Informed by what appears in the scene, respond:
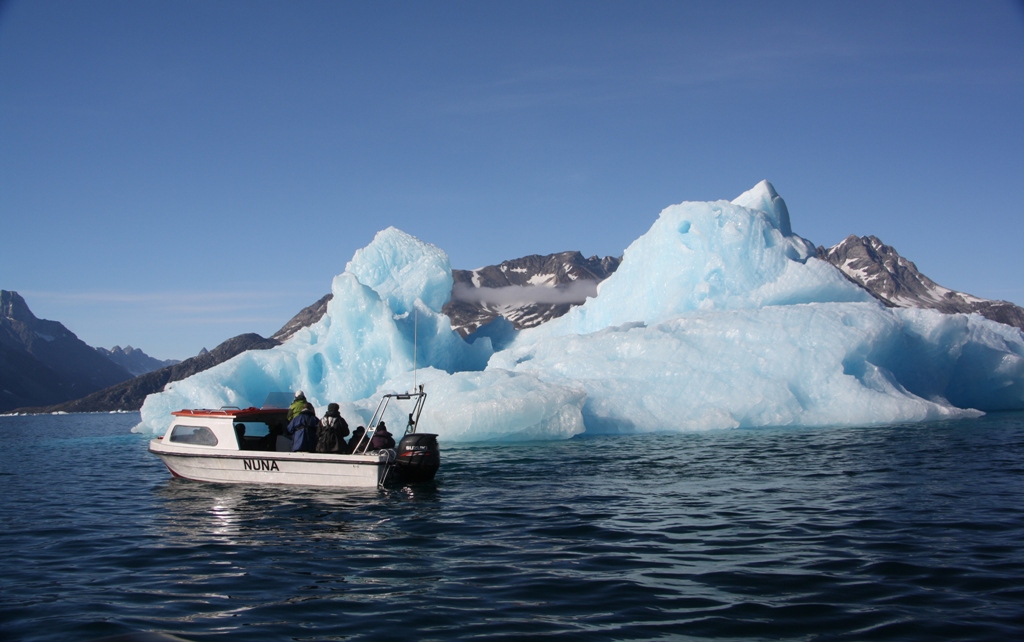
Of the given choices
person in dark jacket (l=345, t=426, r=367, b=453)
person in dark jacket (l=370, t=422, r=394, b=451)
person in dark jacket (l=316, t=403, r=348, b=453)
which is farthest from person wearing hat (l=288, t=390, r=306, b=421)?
person in dark jacket (l=370, t=422, r=394, b=451)

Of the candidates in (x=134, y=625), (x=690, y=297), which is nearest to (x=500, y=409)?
(x=690, y=297)

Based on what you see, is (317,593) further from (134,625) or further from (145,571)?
(145,571)

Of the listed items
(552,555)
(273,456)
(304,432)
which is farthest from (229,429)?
(552,555)

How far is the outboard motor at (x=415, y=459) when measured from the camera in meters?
18.0

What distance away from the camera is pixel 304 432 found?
18.7m

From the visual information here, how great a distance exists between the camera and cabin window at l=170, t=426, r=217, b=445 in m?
20.1

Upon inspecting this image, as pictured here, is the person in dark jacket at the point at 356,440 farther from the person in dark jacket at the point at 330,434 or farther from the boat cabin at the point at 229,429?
the boat cabin at the point at 229,429

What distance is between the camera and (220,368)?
44.2 m

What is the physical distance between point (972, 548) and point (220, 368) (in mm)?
40680

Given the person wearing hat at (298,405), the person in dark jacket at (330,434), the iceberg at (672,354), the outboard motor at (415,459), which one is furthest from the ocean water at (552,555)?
the iceberg at (672,354)

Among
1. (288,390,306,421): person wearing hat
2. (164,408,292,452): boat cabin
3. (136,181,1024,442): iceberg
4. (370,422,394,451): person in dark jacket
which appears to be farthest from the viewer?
(136,181,1024,442): iceberg

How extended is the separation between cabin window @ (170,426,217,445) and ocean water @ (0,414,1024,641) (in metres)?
1.11

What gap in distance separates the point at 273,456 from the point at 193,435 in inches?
131

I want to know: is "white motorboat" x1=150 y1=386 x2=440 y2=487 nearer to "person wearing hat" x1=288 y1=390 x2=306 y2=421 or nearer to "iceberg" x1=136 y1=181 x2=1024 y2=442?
"person wearing hat" x1=288 y1=390 x2=306 y2=421
